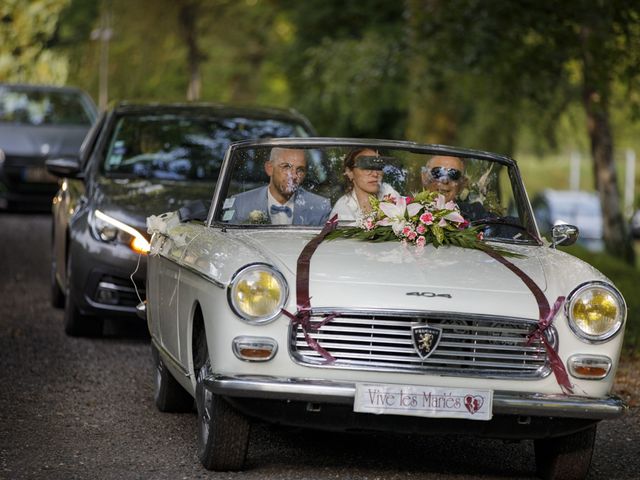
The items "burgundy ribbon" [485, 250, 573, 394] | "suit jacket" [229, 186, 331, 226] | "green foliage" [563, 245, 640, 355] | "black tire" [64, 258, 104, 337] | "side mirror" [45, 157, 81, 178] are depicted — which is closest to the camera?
"burgundy ribbon" [485, 250, 573, 394]

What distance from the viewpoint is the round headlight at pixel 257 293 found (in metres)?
6.32

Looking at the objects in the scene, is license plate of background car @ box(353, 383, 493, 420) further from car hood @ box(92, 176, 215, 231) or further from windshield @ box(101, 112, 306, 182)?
windshield @ box(101, 112, 306, 182)

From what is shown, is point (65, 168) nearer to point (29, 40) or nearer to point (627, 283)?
point (627, 283)

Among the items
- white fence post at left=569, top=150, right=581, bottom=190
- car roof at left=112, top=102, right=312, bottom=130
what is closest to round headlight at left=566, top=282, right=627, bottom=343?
car roof at left=112, top=102, right=312, bottom=130

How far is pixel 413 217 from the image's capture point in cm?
724

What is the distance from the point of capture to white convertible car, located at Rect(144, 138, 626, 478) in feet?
20.5

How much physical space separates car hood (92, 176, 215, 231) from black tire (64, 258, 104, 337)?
0.60 m

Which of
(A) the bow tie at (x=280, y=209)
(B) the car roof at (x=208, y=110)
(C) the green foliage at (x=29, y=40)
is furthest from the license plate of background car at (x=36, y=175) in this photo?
(C) the green foliage at (x=29, y=40)

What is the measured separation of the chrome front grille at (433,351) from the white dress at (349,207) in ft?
3.98

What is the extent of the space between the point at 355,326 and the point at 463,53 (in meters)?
12.1

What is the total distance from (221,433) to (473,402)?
110 centimetres

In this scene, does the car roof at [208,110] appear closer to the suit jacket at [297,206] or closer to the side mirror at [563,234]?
the suit jacket at [297,206]

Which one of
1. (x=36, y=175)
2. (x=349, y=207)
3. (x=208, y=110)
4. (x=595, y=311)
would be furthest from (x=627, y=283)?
(x=595, y=311)

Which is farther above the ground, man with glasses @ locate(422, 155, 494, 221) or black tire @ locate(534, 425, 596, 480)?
man with glasses @ locate(422, 155, 494, 221)
